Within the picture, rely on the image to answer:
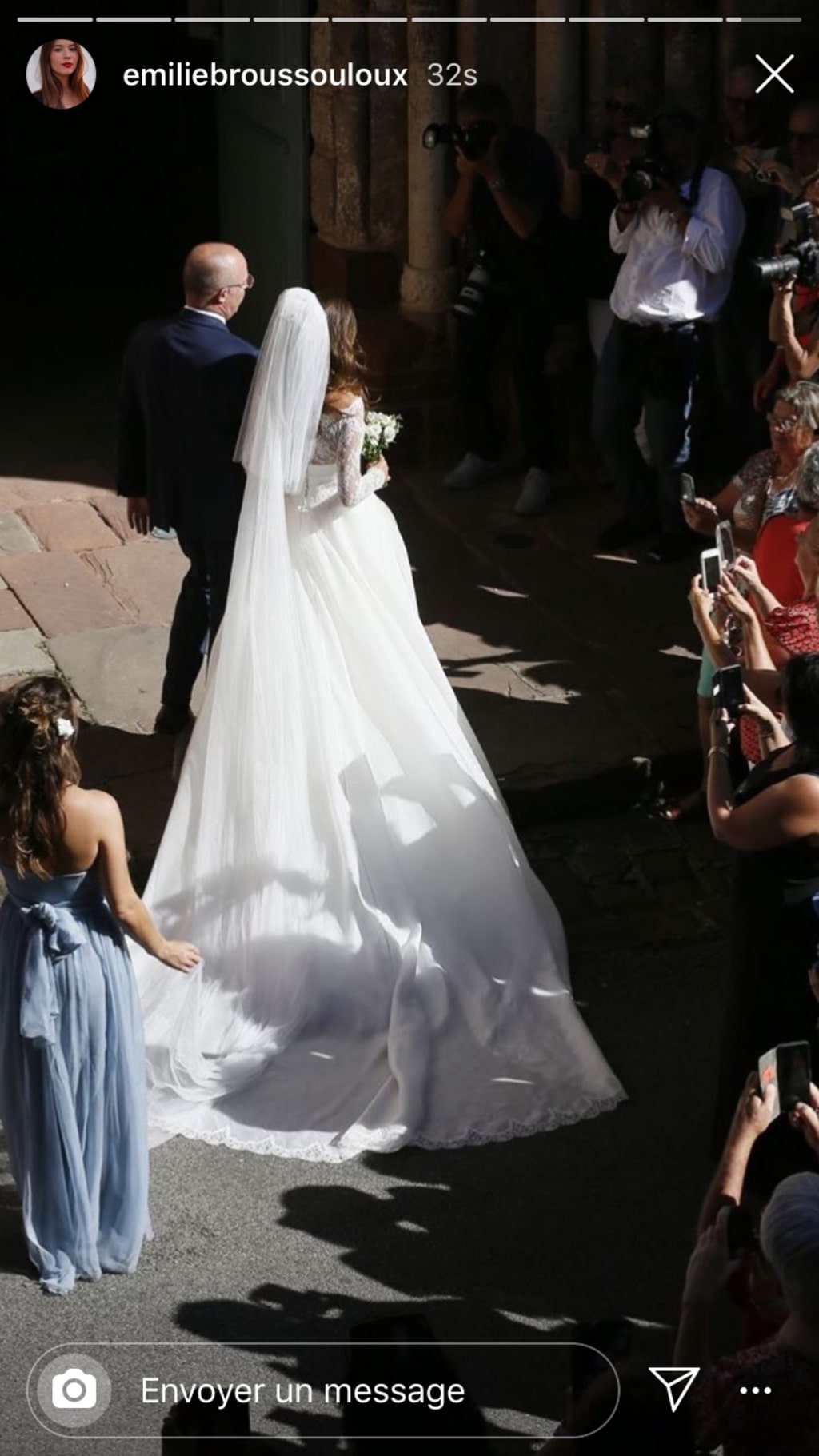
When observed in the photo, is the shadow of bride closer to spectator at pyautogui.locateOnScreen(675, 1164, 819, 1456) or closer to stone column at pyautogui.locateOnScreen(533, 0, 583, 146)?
spectator at pyautogui.locateOnScreen(675, 1164, 819, 1456)

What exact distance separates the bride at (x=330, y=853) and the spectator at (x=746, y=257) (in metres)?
2.94

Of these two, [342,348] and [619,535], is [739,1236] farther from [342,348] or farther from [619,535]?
[619,535]

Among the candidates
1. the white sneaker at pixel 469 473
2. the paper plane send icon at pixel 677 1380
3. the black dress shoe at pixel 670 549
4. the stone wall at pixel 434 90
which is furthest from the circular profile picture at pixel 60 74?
the paper plane send icon at pixel 677 1380

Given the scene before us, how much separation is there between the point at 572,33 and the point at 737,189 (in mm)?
Result: 1096

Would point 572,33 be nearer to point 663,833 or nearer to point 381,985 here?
point 663,833

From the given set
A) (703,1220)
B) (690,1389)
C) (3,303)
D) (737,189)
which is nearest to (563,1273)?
(703,1220)

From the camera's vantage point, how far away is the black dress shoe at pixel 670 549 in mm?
7914

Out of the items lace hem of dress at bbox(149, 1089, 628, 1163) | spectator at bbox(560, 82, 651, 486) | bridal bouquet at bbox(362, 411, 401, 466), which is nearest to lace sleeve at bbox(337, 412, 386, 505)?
bridal bouquet at bbox(362, 411, 401, 466)

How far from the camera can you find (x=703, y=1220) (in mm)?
3662

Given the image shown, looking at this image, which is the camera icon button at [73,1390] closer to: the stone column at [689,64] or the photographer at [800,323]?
the photographer at [800,323]

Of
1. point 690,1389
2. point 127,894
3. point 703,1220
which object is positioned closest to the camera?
point 690,1389

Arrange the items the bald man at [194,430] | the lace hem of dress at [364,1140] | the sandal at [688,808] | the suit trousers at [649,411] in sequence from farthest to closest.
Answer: the suit trousers at [649,411] → the sandal at [688,808] → the bald man at [194,430] → the lace hem of dress at [364,1140]

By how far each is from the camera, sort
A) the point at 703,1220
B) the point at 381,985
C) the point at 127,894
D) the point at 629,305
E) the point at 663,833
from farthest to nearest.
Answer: the point at 629,305, the point at 663,833, the point at 381,985, the point at 127,894, the point at 703,1220

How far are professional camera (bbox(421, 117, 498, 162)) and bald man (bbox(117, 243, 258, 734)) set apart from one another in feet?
6.41
